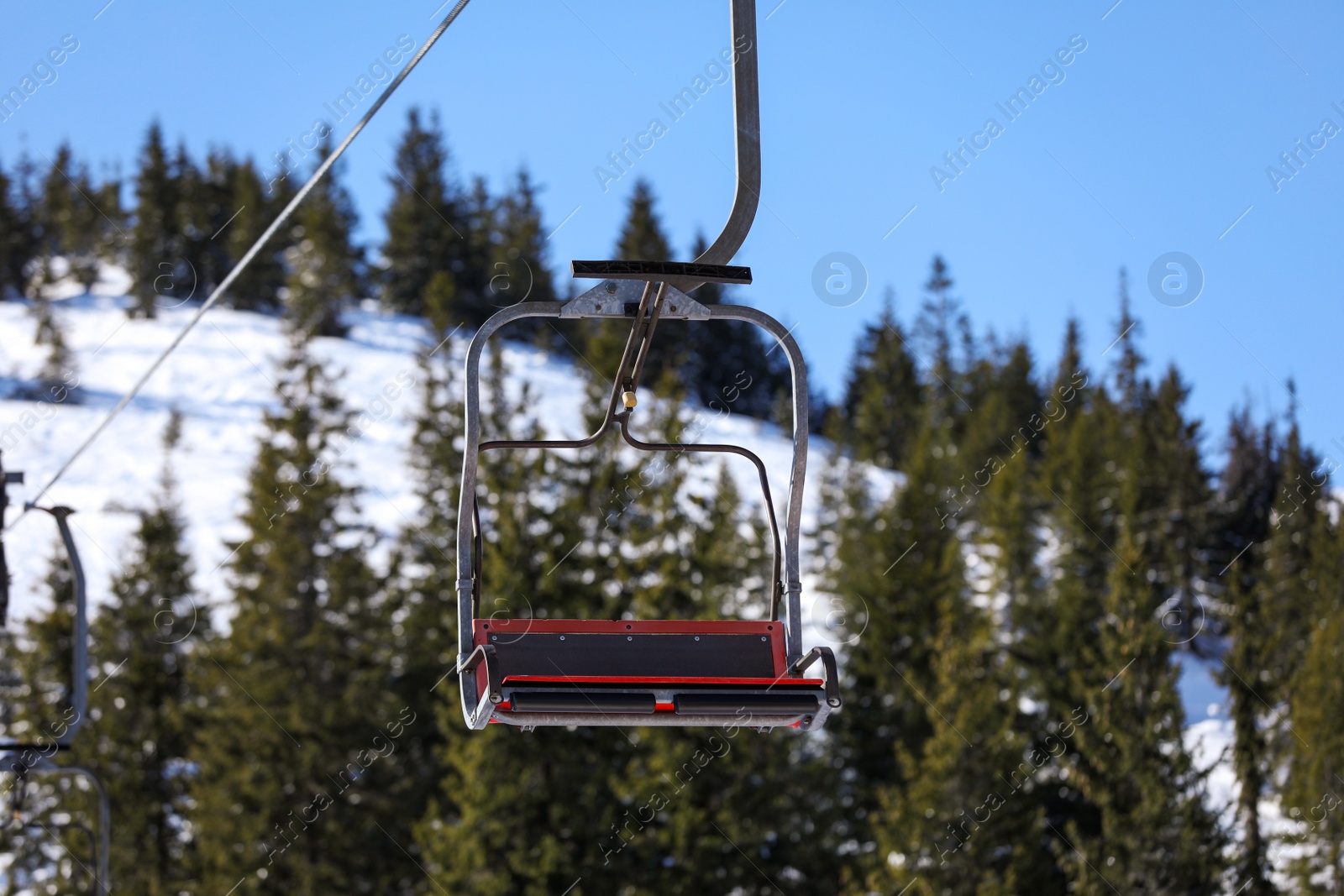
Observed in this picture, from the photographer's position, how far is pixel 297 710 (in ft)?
106

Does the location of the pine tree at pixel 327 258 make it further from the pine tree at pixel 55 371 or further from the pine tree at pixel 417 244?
the pine tree at pixel 55 371

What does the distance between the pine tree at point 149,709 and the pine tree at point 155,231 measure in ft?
185

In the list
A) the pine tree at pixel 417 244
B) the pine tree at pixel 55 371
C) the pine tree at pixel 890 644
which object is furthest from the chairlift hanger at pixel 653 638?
the pine tree at pixel 417 244

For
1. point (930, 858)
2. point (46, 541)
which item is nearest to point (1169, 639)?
point (930, 858)

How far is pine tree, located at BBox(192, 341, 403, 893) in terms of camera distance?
102 ft

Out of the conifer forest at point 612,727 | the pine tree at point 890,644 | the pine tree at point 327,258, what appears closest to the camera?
the conifer forest at point 612,727

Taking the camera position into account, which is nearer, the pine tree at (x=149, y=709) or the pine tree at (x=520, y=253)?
the pine tree at (x=149, y=709)

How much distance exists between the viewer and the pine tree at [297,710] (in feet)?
102

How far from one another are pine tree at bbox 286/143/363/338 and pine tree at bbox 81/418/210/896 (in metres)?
45.6

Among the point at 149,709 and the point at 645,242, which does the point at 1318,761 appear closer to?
the point at 149,709

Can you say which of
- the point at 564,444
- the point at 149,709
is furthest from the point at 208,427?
the point at 564,444

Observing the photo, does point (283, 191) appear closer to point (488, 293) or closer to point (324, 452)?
point (488, 293)

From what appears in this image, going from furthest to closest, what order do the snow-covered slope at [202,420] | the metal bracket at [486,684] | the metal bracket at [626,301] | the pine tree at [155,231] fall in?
the pine tree at [155,231] < the snow-covered slope at [202,420] < the metal bracket at [626,301] < the metal bracket at [486,684]

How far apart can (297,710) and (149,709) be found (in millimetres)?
4692
